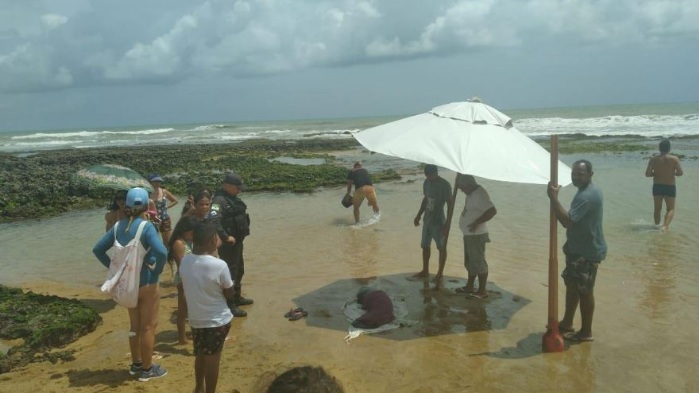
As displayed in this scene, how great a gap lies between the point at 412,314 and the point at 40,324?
14.7 feet

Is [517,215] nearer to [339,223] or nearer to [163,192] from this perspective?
[339,223]

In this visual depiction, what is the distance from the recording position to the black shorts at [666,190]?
Result: 10397 mm

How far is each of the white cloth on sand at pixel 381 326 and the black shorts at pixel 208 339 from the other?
6.26 feet

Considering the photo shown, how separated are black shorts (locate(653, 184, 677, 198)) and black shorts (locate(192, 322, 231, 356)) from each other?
383 inches

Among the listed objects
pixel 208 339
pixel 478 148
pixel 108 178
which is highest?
pixel 478 148

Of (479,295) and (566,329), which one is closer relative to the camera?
(566,329)

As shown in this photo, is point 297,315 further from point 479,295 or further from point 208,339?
point 479,295

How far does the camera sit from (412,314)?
652cm

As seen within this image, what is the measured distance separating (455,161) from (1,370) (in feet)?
16.7

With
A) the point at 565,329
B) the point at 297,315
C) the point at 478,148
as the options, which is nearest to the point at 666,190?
the point at 565,329

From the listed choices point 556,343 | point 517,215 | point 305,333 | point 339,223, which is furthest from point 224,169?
point 556,343

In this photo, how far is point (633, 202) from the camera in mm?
13070

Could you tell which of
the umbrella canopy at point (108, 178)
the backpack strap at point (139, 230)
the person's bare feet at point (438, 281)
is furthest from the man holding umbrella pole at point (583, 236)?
the umbrella canopy at point (108, 178)

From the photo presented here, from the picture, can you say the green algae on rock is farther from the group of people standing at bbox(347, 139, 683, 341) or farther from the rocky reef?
the group of people standing at bbox(347, 139, 683, 341)
